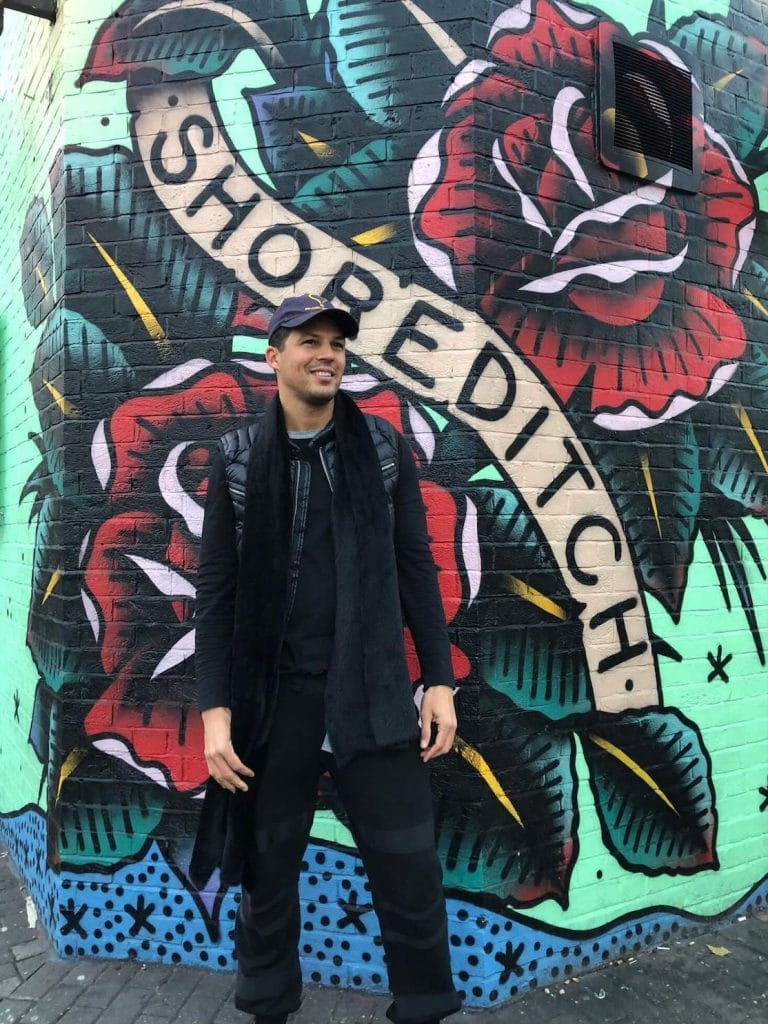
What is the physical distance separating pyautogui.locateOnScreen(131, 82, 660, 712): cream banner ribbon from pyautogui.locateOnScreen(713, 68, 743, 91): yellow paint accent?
180 cm

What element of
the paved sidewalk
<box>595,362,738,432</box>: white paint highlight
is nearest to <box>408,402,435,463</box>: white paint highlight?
<box>595,362,738,432</box>: white paint highlight

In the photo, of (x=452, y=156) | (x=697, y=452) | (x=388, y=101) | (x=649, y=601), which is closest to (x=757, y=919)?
(x=649, y=601)

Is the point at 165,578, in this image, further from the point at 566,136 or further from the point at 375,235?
the point at 566,136

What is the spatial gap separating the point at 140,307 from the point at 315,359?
1296 millimetres

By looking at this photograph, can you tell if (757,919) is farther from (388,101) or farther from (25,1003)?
(388,101)

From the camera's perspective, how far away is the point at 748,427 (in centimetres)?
359

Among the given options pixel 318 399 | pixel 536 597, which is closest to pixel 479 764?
pixel 536 597

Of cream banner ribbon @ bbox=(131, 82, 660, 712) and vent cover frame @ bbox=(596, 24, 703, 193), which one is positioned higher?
vent cover frame @ bbox=(596, 24, 703, 193)

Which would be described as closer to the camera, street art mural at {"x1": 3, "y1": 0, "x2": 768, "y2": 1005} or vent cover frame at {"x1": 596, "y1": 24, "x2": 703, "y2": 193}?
street art mural at {"x1": 3, "y1": 0, "x2": 768, "y2": 1005}

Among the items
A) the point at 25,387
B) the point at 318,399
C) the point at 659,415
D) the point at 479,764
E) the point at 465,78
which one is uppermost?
the point at 465,78

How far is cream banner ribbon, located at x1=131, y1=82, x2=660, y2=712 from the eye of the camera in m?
2.93

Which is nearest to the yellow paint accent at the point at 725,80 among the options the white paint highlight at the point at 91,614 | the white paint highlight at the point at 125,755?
the white paint highlight at the point at 91,614

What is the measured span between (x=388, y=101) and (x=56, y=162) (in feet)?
4.98

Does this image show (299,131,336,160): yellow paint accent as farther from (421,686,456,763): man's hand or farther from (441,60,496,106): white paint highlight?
(421,686,456,763): man's hand
